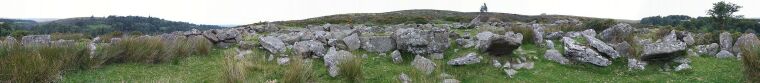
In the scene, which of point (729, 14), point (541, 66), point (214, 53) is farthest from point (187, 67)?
point (729, 14)

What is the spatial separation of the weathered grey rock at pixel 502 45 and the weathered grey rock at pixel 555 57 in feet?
1.78

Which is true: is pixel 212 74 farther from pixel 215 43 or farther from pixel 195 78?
pixel 215 43

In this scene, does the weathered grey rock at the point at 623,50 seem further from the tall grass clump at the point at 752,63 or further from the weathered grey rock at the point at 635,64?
the tall grass clump at the point at 752,63

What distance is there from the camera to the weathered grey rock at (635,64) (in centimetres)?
892

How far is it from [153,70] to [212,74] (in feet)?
3.47

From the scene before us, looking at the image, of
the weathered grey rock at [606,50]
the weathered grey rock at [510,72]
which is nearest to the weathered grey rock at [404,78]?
the weathered grey rock at [510,72]

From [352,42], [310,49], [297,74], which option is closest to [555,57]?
[352,42]

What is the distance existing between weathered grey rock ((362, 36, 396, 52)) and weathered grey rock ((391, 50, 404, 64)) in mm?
671

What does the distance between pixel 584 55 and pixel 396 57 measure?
296 cm

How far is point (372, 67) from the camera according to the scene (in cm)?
927

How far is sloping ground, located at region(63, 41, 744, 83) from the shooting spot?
786 cm

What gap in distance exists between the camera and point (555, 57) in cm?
979

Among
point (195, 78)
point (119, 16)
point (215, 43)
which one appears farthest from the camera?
point (119, 16)

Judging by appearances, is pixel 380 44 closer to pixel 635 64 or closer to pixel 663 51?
pixel 635 64
